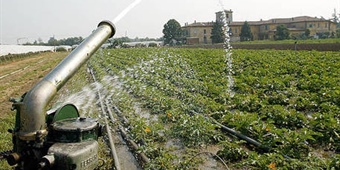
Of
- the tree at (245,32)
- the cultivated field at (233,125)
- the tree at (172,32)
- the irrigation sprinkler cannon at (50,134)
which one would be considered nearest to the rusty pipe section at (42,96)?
the irrigation sprinkler cannon at (50,134)

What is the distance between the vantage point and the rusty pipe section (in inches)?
131

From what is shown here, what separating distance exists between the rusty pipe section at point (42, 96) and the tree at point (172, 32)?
76.7 m

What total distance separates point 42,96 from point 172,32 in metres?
79.7

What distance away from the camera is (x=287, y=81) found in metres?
11.6

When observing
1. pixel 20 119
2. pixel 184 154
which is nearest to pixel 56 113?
pixel 20 119

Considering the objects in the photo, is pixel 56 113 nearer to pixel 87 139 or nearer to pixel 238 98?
pixel 87 139

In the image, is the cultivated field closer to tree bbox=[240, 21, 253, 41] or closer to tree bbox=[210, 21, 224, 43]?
tree bbox=[210, 21, 224, 43]

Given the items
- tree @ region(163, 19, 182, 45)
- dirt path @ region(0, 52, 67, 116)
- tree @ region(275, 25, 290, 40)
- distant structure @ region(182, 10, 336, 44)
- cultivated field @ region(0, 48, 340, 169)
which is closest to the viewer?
cultivated field @ region(0, 48, 340, 169)

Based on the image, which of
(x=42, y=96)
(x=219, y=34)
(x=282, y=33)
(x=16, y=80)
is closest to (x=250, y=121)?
(x=42, y=96)

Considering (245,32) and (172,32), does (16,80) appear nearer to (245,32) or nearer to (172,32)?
(245,32)

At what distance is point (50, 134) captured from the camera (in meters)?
3.59

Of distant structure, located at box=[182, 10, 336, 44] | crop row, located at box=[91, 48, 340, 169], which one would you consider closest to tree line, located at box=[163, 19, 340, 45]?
distant structure, located at box=[182, 10, 336, 44]

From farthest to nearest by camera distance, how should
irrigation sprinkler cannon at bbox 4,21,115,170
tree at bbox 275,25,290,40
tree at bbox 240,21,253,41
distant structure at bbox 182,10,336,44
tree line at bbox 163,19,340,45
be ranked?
distant structure at bbox 182,10,336,44 < tree at bbox 240,21,253,41 < tree line at bbox 163,19,340,45 < tree at bbox 275,25,290,40 < irrigation sprinkler cannon at bbox 4,21,115,170

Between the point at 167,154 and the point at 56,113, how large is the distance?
2.15 m
